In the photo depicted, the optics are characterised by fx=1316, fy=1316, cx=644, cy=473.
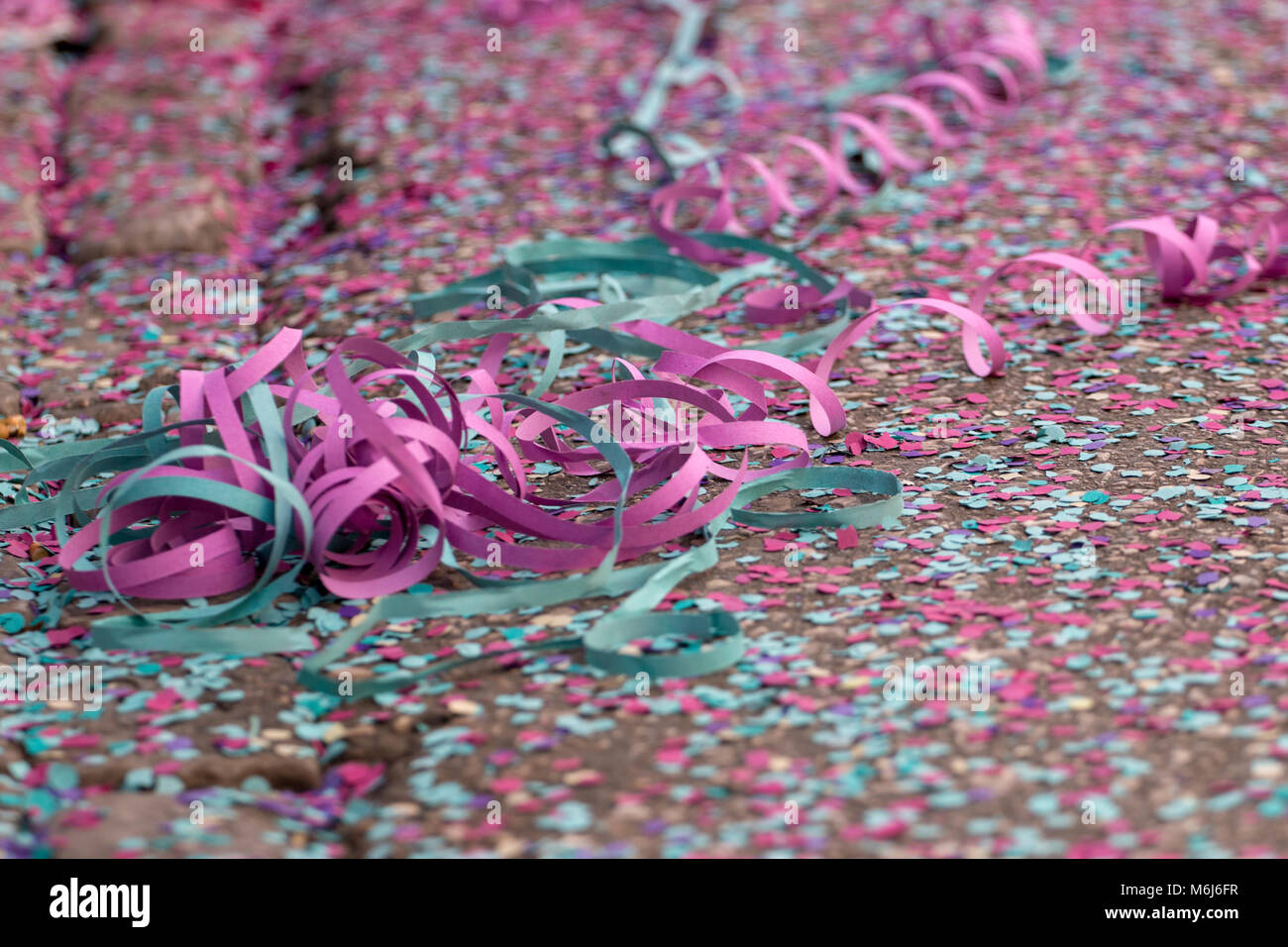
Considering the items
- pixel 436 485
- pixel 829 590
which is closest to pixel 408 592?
pixel 436 485

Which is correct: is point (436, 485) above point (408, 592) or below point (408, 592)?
above

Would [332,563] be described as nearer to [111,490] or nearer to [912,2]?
[111,490]

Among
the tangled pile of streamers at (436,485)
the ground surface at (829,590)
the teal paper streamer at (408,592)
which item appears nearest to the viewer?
the ground surface at (829,590)

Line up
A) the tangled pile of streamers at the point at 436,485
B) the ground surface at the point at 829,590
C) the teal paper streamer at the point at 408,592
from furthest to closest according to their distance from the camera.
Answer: the tangled pile of streamers at the point at 436,485 < the teal paper streamer at the point at 408,592 < the ground surface at the point at 829,590

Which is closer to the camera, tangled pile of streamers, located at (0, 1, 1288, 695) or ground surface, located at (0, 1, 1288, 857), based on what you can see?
ground surface, located at (0, 1, 1288, 857)

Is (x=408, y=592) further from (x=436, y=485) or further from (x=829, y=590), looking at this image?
(x=829, y=590)

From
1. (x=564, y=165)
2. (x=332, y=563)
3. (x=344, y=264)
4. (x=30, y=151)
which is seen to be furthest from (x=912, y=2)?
(x=332, y=563)

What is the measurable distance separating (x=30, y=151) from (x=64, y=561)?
4.08m

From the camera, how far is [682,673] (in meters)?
2.54

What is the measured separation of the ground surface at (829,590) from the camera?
222 centimetres

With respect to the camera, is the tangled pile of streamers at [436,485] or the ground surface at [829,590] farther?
the tangled pile of streamers at [436,485]

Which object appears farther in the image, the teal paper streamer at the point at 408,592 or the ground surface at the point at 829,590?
the teal paper streamer at the point at 408,592

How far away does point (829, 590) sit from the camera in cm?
281

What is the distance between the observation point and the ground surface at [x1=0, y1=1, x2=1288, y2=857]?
87.4 inches
